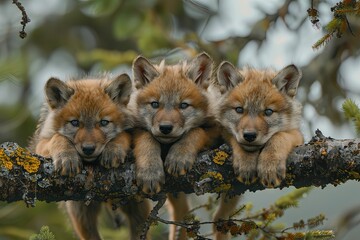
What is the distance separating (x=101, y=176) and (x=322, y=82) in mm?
4046

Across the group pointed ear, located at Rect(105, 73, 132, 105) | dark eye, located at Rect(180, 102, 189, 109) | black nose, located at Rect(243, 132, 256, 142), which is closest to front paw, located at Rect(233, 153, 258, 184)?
black nose, located at Rect(243, 132, 256, 142)

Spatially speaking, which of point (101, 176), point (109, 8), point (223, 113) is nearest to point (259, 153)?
point (223, 113)

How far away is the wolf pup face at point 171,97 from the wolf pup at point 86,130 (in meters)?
0.23

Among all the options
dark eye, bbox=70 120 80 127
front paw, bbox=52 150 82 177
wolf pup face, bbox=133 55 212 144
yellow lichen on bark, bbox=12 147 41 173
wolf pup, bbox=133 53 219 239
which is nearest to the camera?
yellow lichen on bark, bbox=12 147 41 173

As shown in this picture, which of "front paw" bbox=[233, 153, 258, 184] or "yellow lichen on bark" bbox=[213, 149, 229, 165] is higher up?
"yellow lichen on bark" bbox=[213, 149, 229, 165]

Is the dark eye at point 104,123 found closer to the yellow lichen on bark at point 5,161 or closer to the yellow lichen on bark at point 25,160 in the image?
the yellow lichen on bark at point 25,160

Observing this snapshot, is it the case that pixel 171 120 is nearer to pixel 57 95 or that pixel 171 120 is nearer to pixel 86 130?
pixel 86 130

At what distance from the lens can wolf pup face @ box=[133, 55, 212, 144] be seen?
6.89 m

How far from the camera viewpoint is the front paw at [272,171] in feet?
19.6

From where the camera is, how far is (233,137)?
672 cm

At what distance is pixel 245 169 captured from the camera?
6.07 meters

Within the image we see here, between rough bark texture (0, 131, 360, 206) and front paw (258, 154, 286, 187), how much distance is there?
0.38 ft

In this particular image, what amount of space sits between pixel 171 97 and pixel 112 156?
1243 mm

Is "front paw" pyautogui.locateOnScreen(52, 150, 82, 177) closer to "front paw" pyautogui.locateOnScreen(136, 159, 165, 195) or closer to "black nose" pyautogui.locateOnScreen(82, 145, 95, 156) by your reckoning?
"black nose" pyautogui.locateOnScreen(82, 145, 95, 156)
